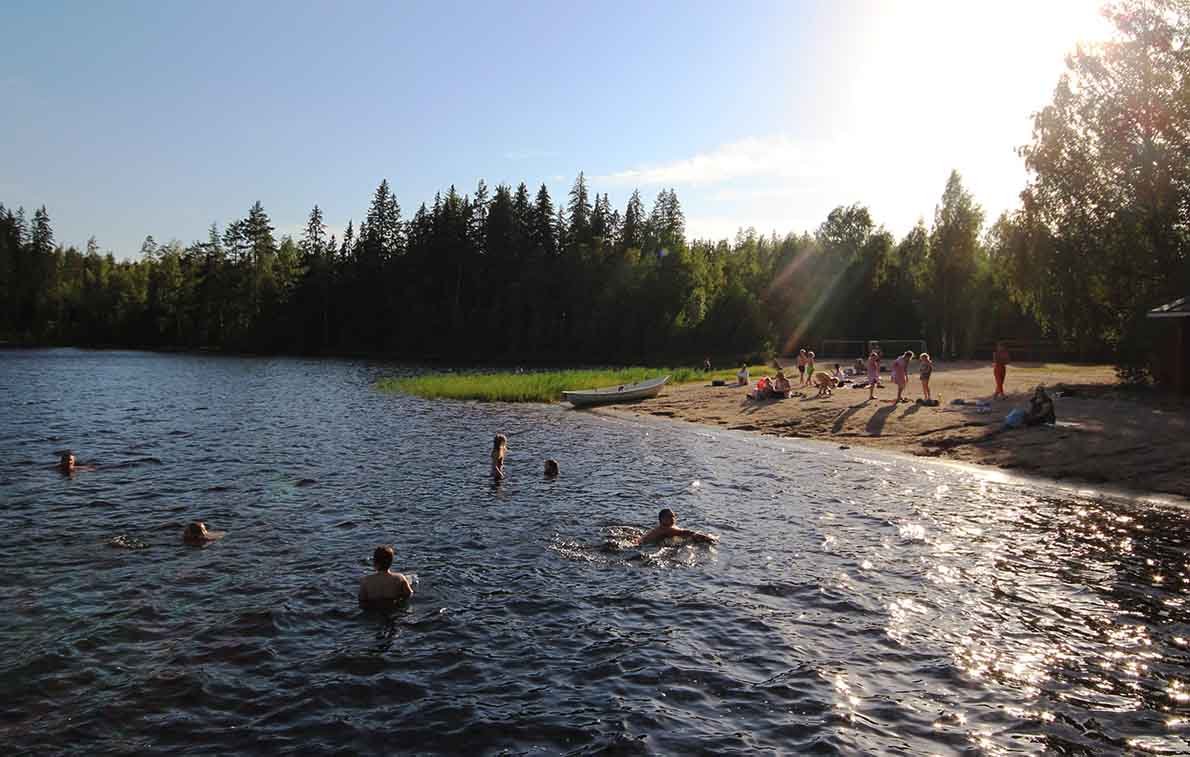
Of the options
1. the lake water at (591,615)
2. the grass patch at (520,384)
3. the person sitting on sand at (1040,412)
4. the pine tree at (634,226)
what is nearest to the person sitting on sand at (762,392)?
the grass patch at (520,384)

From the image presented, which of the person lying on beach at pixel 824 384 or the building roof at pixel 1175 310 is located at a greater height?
the building roof at pixel 1175 310

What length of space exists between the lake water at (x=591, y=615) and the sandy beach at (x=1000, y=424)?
264 cm

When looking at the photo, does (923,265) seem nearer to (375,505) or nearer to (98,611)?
(375,505)

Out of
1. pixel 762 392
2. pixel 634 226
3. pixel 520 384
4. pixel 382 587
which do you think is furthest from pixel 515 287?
pixel 382 587

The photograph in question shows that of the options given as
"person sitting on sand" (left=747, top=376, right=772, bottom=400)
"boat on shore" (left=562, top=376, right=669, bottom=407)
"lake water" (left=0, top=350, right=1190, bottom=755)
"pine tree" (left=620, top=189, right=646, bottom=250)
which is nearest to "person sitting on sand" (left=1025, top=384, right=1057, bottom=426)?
"lake water" (left=0, top=350, right=1190, bottom=755)

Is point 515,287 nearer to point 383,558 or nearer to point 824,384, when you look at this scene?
point 824,384

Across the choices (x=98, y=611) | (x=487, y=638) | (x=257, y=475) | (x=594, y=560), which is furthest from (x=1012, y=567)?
(x=257, y=475)

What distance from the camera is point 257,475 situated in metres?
25.3

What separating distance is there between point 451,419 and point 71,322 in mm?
145678

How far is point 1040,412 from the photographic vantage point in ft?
92.5

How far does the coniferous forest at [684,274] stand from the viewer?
129 ft

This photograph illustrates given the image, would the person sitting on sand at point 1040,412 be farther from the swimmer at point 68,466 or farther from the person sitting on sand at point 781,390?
the swimmer at point 68,466

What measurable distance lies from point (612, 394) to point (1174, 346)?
28.9 metres

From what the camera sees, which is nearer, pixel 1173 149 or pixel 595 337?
pixel 1173 149
